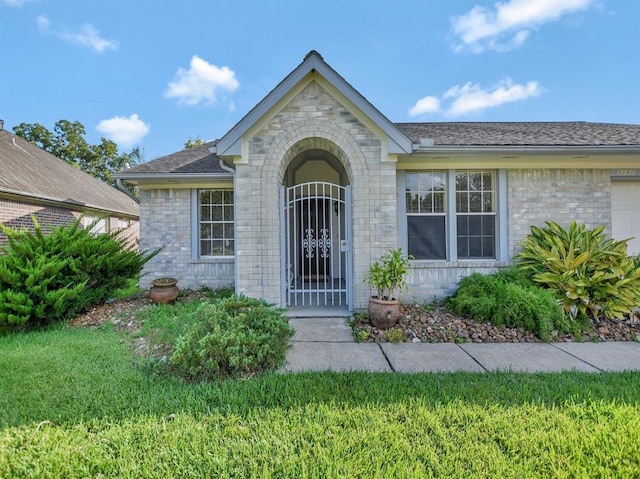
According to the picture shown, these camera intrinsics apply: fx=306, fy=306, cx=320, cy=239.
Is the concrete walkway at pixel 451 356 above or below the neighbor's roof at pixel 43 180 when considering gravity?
below

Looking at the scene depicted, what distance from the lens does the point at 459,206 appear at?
711 cm

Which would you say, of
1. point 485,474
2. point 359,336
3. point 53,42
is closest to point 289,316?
point 359,336

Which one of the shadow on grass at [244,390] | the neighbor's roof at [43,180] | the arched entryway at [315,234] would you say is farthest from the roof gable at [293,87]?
the neighbor's roof at [43,180]

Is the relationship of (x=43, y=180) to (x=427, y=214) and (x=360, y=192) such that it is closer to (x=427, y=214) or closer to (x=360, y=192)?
(x=360, y=192)

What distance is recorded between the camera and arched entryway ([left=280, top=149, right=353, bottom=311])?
6254mm

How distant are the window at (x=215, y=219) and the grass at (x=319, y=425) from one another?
4.88 m

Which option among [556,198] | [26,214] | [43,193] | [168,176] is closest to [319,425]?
[168,176]

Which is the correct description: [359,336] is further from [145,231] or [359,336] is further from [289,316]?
[145,231]

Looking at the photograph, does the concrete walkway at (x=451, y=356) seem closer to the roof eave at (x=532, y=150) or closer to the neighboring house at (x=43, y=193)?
the roof eave at (x=532, y=150)

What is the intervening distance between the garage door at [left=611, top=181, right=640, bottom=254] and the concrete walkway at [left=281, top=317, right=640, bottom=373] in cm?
396

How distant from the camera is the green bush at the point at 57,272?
5.27 metres

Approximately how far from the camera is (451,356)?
433cm

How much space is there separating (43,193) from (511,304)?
1432 centimetres

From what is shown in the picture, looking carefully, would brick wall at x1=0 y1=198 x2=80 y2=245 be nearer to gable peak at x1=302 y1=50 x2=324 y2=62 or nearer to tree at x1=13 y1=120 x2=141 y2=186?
gable peak at x1=302 y1=50 x2=324 y2=62
